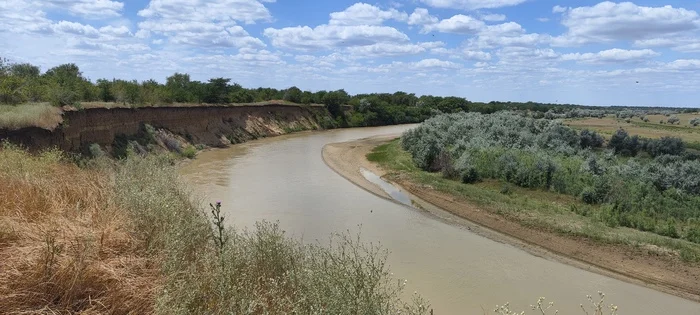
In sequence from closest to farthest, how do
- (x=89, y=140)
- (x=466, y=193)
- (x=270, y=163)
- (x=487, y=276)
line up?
1. (x=487, y=276)
2. (x=466, y=193)
3. (x=89, y=140)
4. (x=270, y=163)

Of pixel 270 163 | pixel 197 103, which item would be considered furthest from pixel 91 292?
pixel 197 103

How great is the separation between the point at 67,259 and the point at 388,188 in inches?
826

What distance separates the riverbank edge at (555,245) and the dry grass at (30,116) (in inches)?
596

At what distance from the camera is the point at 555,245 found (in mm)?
15953

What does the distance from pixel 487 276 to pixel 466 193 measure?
31.1ft

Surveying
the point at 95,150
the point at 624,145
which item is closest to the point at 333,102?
the point at 624,145

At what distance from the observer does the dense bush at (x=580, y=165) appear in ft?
59.8

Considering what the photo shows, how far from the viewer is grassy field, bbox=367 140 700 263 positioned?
15.0 m

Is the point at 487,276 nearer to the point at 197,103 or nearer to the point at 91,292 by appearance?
the point at 91,292

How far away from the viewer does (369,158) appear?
36906mm

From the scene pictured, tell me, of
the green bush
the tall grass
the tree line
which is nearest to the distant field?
the tree line

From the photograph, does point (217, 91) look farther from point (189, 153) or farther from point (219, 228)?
point (219, 228)

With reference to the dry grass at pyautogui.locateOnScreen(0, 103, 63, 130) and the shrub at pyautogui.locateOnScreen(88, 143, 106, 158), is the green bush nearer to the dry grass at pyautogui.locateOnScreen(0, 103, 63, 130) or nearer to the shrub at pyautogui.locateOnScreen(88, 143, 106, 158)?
the shrub at pyautogui.locateOnScreen(88, 143, 106, 158)

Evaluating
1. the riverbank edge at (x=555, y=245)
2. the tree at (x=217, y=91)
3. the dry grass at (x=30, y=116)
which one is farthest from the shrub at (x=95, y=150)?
the tree at (x=217, y=91)
